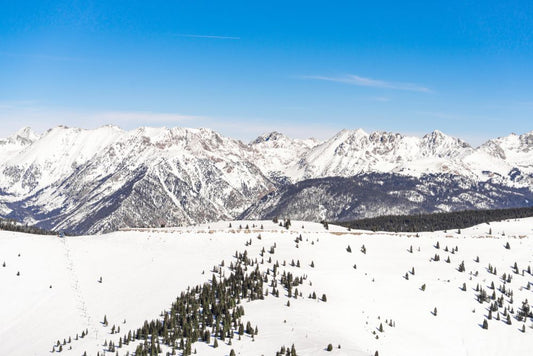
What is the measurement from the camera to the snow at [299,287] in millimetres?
73750

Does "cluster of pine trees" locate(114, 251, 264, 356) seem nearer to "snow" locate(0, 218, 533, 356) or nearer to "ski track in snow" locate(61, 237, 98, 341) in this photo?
"snow" locate(0, 218, 533, 356)

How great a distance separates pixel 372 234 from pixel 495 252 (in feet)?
94.6

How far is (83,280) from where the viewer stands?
10056cm

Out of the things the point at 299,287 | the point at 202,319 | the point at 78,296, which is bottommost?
the point at 78,296

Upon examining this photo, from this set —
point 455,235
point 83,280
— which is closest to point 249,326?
point 83,280

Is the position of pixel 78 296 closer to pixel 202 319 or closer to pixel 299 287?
pixel 202 319

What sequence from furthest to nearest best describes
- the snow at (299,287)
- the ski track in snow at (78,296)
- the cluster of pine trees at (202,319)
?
the ski track in snow at (78,296)
the snow at (299,287)
the cluster of pine trees at (202,319)

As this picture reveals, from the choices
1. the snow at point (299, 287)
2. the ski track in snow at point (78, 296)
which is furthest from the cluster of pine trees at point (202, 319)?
the ski track in snow at point (78, 296)

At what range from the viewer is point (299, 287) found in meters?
88.9

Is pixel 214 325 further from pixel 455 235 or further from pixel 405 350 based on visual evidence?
pixel 455 235

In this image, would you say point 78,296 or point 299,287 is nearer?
point 299,287

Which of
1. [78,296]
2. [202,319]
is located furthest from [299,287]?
[78,296]

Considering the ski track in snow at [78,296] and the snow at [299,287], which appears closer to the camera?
the snow at [299,287]

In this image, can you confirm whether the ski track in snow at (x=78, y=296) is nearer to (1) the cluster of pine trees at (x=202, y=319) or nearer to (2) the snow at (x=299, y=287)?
(2) the snow at (x=299, y=287)
